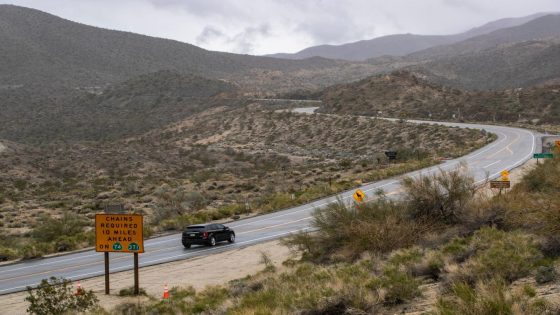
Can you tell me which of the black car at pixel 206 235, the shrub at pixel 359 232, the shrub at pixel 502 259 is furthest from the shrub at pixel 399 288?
the black car at pixel 206 235

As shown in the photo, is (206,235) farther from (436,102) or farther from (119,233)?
(436,102)

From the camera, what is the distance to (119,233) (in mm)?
19422

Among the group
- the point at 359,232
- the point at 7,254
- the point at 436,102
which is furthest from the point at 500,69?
the point at 359,232

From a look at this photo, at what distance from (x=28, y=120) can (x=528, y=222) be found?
11549cm

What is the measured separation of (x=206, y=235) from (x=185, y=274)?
6.40m

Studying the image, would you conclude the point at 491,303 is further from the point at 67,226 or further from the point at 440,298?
the point at 67,226

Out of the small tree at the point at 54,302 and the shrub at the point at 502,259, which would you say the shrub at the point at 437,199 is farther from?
the small tree at the point at 54,302

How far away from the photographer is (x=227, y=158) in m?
77.4

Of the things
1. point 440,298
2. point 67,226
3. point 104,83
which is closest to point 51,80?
point 104,83

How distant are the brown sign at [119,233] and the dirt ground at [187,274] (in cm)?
144

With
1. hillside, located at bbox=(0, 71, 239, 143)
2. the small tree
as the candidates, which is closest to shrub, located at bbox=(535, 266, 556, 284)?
the small tree

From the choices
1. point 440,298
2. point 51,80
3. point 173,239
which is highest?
point 51,80

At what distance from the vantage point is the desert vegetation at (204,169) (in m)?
37.9

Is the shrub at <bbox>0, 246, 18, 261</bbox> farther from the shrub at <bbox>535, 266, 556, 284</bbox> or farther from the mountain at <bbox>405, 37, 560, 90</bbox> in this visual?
the mountain at <bbox>405, 37, 560, 90</bbox>
